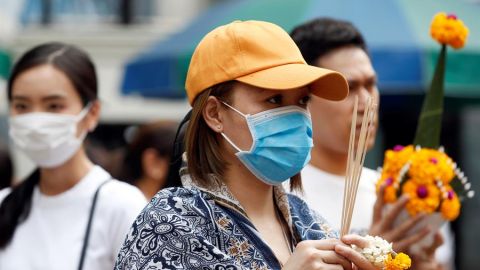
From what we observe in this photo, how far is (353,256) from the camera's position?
3041mm

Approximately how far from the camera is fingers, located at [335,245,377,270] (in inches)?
120

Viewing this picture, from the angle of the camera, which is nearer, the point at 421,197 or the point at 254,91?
the point at 254,91

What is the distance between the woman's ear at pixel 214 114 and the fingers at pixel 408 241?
121 centimetres

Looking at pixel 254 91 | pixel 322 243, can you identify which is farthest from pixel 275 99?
pixel 322 243

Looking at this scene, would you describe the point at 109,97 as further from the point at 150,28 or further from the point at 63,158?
A: the point at 63,158

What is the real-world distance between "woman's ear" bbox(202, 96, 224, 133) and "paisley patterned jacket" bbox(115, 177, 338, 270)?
6.1 inches

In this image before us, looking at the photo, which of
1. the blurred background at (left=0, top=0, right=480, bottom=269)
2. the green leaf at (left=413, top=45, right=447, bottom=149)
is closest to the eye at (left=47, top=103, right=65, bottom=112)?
the blurred background at (left=0, top=0, right=480, bottom=269)

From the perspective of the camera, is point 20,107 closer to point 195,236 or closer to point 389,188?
point 389,188

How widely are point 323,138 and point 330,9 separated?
12.8 feet

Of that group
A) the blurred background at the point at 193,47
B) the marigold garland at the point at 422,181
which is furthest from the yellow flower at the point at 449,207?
the blurred background at the point at 193,47

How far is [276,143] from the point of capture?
3.25 m

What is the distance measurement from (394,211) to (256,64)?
1.23m

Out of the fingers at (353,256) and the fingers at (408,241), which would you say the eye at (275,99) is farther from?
the fingers at (408,241)

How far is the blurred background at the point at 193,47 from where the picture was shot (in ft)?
26.3
